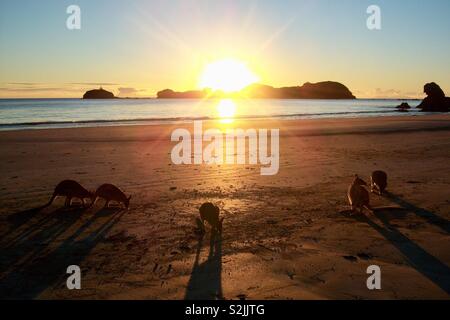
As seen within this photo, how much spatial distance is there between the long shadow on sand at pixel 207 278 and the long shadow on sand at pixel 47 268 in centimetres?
172

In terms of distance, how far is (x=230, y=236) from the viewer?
22.6ft

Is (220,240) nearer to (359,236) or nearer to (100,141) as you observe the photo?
(359,236)

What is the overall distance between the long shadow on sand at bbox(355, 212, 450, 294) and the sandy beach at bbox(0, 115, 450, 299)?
17mm

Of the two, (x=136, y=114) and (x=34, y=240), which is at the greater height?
(x=136, y=114)

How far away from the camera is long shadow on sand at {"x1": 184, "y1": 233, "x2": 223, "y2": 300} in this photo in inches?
193

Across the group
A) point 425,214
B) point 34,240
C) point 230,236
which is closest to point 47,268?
point 34,240

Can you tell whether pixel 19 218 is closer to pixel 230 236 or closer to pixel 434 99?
pixel 230 236

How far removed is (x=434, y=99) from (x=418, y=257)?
273 feet

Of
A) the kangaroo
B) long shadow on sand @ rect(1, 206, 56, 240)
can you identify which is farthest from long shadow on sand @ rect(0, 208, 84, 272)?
the kangaroo

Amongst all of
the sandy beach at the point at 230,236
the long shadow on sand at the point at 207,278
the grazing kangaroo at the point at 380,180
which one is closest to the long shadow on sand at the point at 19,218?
the sandy beach at the point at 230,236

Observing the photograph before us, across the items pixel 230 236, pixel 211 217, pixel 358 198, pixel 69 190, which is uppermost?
pixel 69 190

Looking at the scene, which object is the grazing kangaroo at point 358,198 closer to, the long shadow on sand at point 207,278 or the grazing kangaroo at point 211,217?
the grazing kangaroo at point 211,217

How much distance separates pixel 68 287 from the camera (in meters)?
5.07

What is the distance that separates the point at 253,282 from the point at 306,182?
20.5 feet
